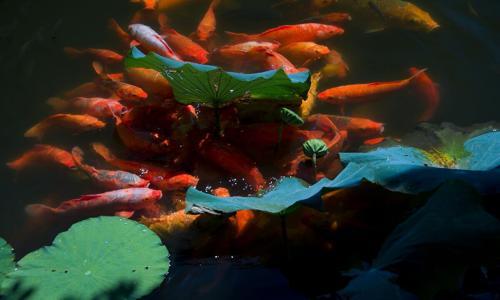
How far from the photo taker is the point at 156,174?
2.65 meters

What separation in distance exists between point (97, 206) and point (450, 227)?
162cm

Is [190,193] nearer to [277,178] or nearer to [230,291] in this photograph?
[230,291]

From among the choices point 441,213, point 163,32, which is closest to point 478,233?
point 441,213

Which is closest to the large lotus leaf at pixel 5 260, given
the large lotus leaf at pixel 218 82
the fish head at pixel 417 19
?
the large lotus leaf at pixel 218 82

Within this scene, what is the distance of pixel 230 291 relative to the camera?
1962mm

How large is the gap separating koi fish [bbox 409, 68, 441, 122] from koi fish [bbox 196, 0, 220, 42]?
1518mm

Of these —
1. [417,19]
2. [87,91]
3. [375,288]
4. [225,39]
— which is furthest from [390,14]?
[375,288]

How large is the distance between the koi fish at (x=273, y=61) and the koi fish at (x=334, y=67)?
23 centimetres

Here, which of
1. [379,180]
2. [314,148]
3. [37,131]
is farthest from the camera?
[37,131]

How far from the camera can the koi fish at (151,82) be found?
299 cm

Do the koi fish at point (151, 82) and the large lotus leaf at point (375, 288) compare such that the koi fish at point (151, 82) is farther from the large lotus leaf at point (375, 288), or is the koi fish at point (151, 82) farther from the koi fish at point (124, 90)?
the large lotus leaf at point (375, 288)

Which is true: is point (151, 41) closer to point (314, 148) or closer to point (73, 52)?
point (73, 52)

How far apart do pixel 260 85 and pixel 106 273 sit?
3.75 feet

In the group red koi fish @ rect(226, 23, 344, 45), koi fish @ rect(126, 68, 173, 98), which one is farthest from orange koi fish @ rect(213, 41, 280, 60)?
koi fish @ rect(126, 68, 173, 98)
